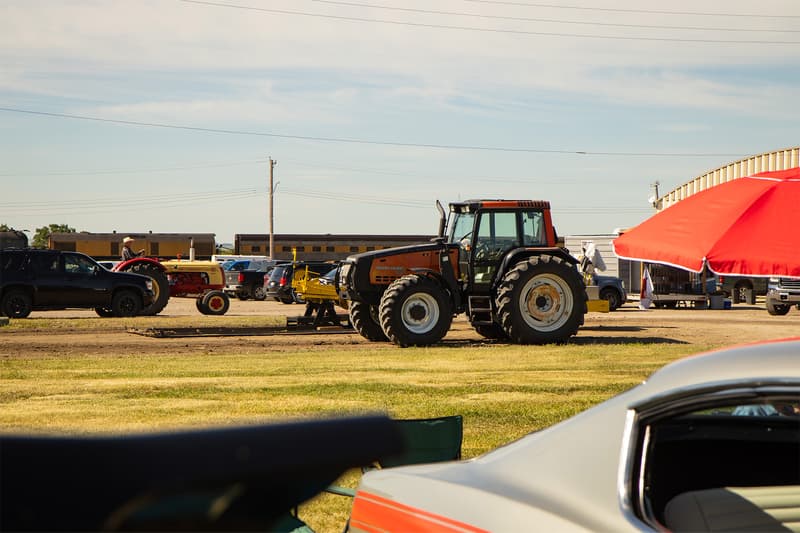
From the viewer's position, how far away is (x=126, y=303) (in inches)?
1195

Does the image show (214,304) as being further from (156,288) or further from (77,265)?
(77,265)

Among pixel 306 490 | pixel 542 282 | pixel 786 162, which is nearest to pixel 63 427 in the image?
pixel 306 490

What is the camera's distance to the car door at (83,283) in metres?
29.4

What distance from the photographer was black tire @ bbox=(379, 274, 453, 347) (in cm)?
2039

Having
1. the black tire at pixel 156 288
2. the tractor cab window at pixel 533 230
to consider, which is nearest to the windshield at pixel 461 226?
the tractor cab window at pixel 533 230

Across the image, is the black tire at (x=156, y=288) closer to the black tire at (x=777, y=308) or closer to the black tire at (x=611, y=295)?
the black tire at (x=611, y=295)

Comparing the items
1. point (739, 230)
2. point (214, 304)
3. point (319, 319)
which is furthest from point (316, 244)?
point (739, 230)

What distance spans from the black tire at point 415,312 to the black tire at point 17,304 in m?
12.7

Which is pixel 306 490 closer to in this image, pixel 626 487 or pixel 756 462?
pixel 626 487

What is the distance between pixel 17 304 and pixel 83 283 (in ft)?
5.90

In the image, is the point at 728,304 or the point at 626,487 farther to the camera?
the point at 728,304

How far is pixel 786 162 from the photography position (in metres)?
37.1

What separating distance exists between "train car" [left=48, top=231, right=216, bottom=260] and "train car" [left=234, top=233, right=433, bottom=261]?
906 centimetres

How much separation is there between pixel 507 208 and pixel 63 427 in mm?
12024
